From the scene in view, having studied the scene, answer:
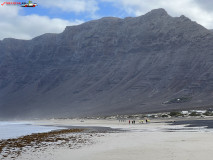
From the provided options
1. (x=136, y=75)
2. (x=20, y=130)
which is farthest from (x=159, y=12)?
(x=20, y=130)

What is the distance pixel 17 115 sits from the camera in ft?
601

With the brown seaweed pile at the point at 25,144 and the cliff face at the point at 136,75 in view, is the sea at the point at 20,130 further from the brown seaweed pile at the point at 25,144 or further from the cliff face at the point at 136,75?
the cliff face at the point at 136,75

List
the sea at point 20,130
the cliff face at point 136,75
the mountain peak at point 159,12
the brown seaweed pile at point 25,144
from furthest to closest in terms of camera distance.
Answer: the mountain peak at point 159,12 < the cliff face at point 136,75 < the sea at point 20,130 < the brown seaweed pile at point 25,144

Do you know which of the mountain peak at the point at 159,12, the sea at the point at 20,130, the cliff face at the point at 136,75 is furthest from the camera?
the mountain peak at the point at 159,12

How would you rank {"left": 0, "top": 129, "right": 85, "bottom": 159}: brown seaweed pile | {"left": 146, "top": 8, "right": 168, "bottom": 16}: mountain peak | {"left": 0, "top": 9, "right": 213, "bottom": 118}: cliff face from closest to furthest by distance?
{"left": 0, "top": 129, "right": 85, "bottom": 159}: brown seaweed pile → {"left": 0, "top": 9, "right": 213, "bottom": 118}: cliff face → {"left": 146, "top": 8, "right": 168, "bottom": 16}: mountain peak

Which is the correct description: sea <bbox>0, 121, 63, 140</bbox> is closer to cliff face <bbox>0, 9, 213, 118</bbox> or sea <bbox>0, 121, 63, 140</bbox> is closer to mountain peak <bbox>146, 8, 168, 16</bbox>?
cliff face <bbox>0, 9, 213, 118</bbox>

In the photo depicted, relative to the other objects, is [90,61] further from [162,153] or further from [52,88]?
[162,153]

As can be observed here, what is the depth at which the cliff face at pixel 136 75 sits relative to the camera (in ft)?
441

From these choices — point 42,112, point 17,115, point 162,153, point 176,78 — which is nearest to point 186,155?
point 162,153

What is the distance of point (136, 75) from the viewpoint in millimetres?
156000

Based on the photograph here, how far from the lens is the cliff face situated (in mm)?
134375

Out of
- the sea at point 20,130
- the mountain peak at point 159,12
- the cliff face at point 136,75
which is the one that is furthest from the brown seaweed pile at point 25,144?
the mountain peak at point 159,12

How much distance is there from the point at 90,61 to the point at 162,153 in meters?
177

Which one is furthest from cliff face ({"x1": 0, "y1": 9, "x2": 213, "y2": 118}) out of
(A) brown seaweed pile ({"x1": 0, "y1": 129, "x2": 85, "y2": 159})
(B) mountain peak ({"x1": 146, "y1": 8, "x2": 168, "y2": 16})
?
(A) brown seaweed pile ({"x1": 0, "y1": 129, "x2": 85, "y2": 159})
